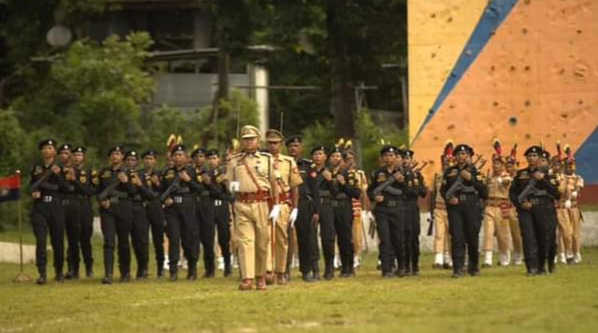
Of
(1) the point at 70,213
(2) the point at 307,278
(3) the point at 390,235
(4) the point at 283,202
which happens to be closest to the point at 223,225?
(1) the point at 70,213

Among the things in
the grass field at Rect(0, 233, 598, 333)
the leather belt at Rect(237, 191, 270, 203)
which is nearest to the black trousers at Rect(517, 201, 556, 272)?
the grass field at Rect(0, 233, 598, 333)

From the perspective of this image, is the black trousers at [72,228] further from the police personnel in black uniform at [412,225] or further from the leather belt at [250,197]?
the police personnel in black uniform at [412,225]

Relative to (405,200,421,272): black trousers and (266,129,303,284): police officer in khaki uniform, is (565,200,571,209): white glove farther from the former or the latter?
(266,129,303,284): police officer in khaki uniform

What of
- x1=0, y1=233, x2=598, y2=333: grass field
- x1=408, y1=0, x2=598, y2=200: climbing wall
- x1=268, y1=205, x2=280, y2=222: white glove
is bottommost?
x1=0, y1=233, x2=598, y2=333: grass field

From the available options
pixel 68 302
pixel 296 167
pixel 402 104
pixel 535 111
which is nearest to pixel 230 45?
pixel 535 111

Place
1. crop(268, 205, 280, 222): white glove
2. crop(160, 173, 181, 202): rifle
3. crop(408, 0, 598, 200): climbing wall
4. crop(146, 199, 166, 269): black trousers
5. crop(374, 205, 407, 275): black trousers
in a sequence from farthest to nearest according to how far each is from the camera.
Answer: crop(408, 0, 598, 200): climbing wall, crop(146, 199, 166, 269): black trousers, crop(160, 173, 181, 202): rifle, crop(374, 205, 407, 275): black trousers, crop(268, 205, 280, 222): white glove

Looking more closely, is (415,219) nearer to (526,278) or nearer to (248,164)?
(526,278)

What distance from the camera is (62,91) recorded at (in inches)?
1948

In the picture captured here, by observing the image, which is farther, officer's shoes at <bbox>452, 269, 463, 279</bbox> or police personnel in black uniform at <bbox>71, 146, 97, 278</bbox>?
police personnel in black uniform at <bbox>71, 146, 97, 278</bbox>

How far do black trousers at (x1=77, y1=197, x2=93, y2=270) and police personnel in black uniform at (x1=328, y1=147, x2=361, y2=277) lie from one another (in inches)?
163

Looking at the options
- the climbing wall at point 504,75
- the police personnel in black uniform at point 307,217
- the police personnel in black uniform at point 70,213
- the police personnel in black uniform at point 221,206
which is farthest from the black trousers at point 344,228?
the climbing wall at point 504,75

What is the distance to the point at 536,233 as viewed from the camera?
81.4 feet

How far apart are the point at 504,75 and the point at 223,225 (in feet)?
32.4

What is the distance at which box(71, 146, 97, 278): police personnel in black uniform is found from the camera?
26.2m
